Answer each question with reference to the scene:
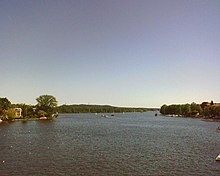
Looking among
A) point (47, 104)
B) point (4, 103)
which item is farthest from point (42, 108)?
point (4, 103)

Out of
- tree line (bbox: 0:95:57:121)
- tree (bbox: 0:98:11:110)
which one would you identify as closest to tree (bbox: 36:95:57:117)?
tree line (bbox: 0:95:57:121)

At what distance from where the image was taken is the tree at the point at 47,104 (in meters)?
189

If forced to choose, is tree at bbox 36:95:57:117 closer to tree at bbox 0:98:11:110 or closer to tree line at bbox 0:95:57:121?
tree line at bbox 0:95:57:121

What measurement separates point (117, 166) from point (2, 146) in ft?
104

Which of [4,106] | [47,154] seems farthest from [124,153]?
[4,106]

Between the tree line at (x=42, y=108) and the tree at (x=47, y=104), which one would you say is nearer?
the tree line at (x=42, y=108)

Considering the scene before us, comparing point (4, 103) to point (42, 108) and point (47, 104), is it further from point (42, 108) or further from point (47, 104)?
point (47, 104)

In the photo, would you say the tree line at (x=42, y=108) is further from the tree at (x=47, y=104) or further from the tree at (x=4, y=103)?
the tree at (x=4, y=103)

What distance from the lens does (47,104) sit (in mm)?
189625

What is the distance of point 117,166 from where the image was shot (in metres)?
41.1

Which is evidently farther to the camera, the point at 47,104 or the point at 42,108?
the point at 42,108

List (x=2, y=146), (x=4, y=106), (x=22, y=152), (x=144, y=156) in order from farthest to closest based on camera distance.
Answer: (x=4, y=106) → (x=2, y=146) → (x=22, y=152) → (x=144, y=156)

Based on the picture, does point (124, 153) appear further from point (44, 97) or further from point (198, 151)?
point (44, 97)

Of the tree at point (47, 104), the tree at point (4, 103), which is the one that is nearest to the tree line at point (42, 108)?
the tree at point (47, 104)
